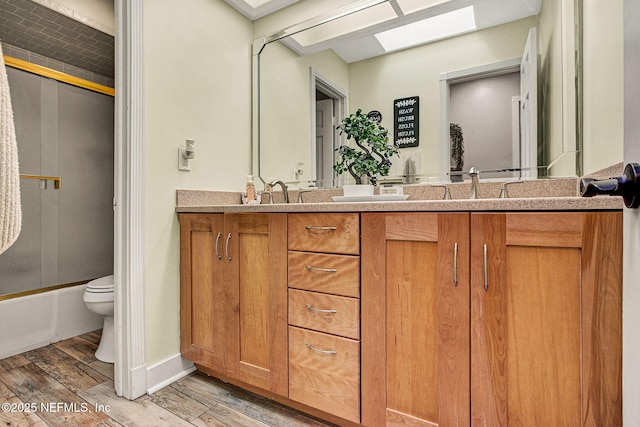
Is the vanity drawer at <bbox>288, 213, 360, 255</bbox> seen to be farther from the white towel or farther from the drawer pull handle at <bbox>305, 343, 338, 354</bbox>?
the white towel

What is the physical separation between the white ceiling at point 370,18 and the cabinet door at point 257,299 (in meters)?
1.18

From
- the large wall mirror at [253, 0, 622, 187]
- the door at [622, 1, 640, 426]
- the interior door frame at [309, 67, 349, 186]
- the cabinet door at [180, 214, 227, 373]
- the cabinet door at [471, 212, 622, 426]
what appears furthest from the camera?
the interior door frame at [309, 67, 349, 186]

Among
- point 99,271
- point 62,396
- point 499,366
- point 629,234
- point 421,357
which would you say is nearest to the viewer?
point 629,234

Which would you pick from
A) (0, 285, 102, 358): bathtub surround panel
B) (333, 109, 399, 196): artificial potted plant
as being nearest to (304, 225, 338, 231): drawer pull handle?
(333, 109, 399, 196): artificial potted plant

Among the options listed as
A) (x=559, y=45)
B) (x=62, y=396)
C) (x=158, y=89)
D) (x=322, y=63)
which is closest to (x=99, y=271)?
(x=62, y=396)

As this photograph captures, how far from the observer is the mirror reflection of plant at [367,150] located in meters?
1.71

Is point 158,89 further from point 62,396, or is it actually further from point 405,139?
point 62,396

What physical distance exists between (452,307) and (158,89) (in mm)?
1630

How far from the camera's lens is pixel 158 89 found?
1.61m

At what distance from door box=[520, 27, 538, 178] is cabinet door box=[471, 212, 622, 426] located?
67 cm

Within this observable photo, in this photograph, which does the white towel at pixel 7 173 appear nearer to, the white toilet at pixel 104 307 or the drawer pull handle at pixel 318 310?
the drawer pull handle at pixel 318 310

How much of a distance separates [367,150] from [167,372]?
1539 millimetres

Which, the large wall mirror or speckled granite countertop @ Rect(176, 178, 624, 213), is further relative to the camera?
the large wall mirror

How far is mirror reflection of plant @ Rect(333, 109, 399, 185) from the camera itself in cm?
171
